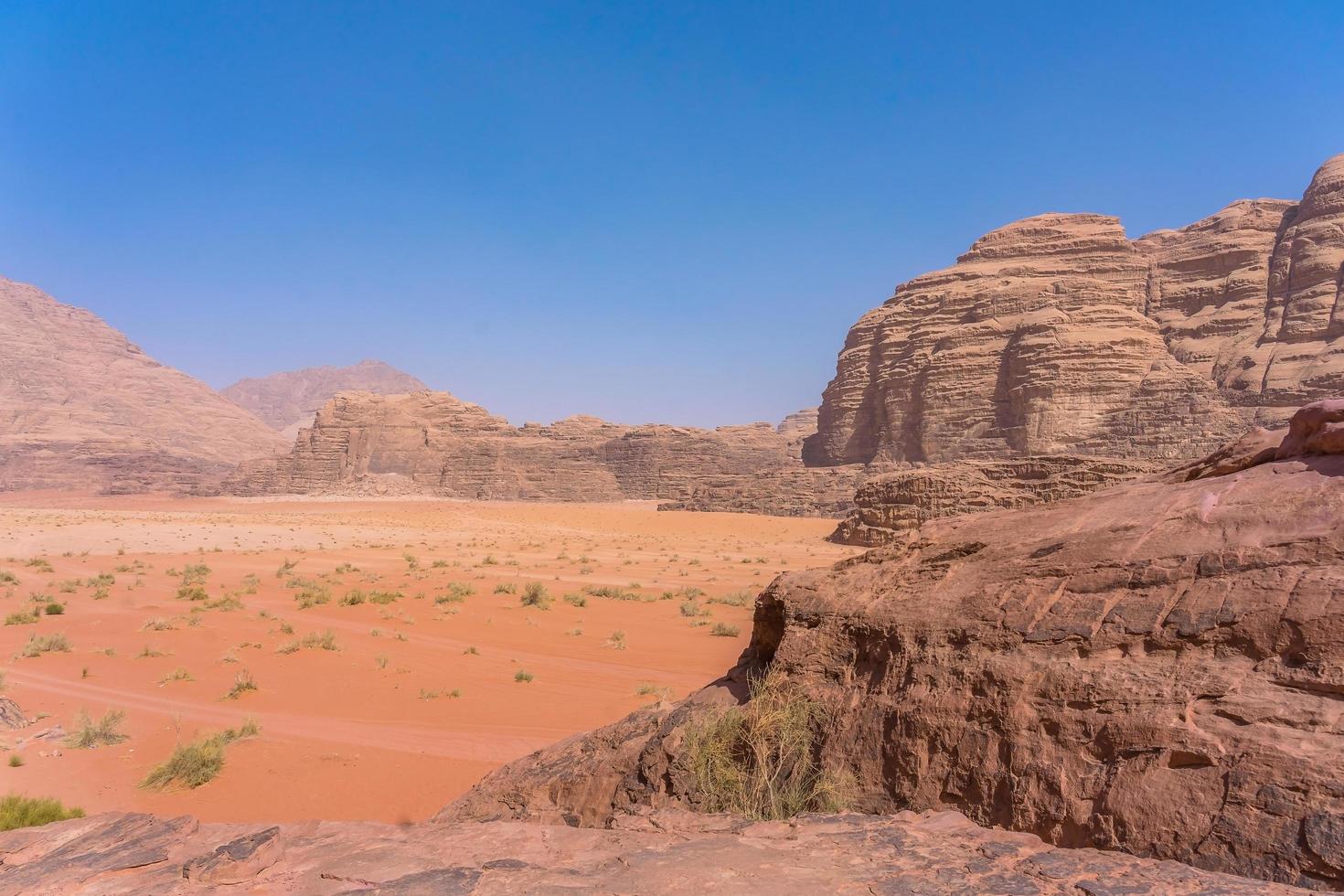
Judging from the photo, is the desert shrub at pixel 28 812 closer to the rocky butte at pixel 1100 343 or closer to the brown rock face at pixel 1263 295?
the rocky butte at pixel 1100 343

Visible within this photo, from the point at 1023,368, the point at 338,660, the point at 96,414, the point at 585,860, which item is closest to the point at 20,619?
the point at 338,660

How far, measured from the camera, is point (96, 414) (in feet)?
345

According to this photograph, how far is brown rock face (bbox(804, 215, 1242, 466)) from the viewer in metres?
48.2

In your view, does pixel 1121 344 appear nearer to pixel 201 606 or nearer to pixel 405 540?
pixel 405 540

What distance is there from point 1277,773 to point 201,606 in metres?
15.6

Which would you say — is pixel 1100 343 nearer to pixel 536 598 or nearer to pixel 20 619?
pixel 536 598

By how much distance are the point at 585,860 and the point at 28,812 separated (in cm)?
412

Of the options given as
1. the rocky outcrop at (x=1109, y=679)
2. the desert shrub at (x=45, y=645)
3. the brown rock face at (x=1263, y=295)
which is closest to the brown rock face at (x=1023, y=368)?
the brown rock face at (x=1263, y=295)

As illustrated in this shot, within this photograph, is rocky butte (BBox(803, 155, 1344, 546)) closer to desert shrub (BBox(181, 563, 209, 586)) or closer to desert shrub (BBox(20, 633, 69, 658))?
desert shrub (BBox(181, 563, 209, 586))

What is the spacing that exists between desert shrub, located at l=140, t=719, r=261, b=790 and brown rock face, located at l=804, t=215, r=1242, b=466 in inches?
1720

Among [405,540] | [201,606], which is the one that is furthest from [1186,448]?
[201,606]

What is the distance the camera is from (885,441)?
2393 inches

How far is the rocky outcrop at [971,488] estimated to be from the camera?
23.9 m

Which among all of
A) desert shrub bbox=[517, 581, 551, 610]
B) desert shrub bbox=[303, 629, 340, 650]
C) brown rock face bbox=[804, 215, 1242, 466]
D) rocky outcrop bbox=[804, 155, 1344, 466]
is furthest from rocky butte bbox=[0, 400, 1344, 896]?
rocky outcrop bbox=[804, 155, 1344, 466]
